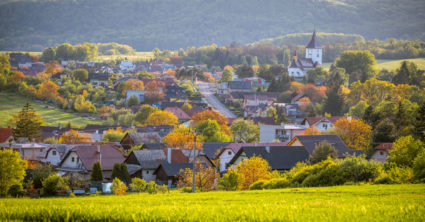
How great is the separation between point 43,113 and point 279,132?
43.5 meters

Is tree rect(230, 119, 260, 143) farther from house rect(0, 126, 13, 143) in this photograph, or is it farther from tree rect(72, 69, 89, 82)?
tree rect(72, 69, 89, 82)

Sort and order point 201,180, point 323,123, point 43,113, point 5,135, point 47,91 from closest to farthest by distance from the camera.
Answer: point 201,180 → point 5,135 → point 323,123 → point 43,113 → point 47,91

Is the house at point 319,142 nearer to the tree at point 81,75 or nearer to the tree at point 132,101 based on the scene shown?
the tree at point 132,101

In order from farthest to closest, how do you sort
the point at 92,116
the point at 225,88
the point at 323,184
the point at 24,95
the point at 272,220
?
the point at 225,88
the point at 24,95
the point at 92,116
the point at 323,184
the point at 272,220

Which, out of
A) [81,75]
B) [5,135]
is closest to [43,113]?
[5,135]

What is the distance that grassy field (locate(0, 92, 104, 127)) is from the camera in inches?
3631

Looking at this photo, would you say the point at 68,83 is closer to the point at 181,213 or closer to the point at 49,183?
the point at 49,183

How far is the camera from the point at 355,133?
6388cm

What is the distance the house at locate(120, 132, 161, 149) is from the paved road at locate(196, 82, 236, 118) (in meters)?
32.0

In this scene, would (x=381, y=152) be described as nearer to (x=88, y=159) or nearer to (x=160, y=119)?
(x=88, y=159)

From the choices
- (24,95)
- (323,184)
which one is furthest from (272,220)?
(24,95)

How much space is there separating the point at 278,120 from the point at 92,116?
104 feet

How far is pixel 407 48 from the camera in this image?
16675cm

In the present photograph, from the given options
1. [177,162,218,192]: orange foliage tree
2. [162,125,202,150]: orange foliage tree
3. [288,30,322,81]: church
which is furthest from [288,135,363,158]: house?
[288,30,322,81]: church
